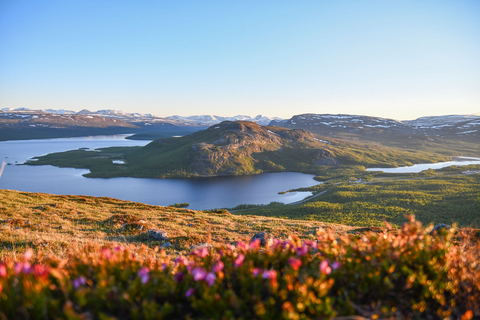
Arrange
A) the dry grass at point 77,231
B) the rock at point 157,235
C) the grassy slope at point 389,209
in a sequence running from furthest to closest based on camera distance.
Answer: the grassy slope at point 389,209 < the rock at point 157,235 < the dry grass at point 77,231

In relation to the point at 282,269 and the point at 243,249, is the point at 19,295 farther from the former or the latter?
the point at 282,269

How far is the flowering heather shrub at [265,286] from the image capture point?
2887 mm

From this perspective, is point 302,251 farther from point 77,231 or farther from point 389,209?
point 389,209

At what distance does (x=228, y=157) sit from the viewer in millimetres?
145500

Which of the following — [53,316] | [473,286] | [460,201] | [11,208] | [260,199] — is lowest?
[260,199]

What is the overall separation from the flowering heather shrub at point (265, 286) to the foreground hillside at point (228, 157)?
403ft

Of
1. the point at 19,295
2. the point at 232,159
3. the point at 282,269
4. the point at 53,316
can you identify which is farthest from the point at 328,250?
the point at 232,159

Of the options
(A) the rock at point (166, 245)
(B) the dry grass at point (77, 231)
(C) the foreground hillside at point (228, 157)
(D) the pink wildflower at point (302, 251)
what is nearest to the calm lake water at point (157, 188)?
(C) the foreground hillside at point (228, 157)

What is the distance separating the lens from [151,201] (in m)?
74.7

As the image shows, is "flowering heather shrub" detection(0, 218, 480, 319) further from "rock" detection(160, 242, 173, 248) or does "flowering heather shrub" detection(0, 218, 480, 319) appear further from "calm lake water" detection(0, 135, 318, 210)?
"calm lake water" detection(0, 135, 318, 210)

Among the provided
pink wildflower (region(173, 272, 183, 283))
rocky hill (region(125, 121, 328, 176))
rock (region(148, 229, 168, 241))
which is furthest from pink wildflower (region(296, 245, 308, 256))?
rocky hill (region(125, 121, 328, 176))

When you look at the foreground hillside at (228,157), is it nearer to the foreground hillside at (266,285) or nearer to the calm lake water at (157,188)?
the calm lake water at (157,188)

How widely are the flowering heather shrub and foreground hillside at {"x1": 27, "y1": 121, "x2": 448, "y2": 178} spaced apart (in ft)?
403

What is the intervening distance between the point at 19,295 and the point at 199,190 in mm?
90813
